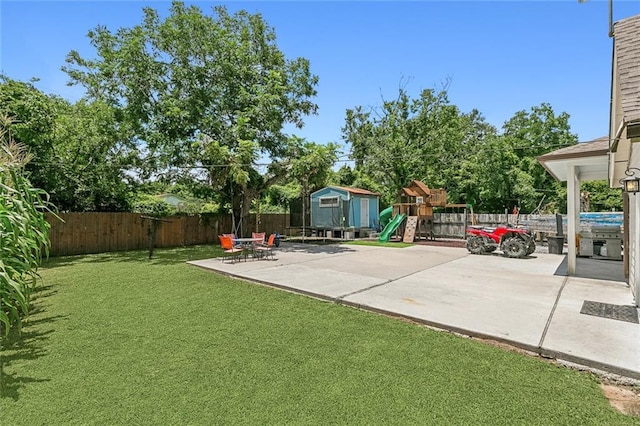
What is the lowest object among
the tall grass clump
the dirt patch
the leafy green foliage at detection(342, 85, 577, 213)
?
the dirt patch

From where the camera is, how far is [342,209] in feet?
59.4

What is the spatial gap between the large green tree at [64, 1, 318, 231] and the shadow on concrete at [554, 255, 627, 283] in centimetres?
1026

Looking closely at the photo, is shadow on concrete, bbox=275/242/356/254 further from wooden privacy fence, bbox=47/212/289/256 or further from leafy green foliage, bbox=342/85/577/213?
leafy green foliage, bbox=342/85/577/213

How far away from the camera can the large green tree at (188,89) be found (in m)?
11.9

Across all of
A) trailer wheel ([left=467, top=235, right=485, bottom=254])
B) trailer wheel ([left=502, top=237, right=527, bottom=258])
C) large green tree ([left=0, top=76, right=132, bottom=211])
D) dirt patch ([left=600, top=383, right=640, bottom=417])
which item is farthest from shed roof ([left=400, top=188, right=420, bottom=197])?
dirt patch ([left=600, top=383, right=640, bottom=417])

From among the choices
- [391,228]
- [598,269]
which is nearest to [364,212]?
[391,228]

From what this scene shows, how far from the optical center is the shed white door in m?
19.2

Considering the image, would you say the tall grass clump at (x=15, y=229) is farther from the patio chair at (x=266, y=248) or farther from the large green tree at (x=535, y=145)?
Result: the large green tree at (x=535, y=145)

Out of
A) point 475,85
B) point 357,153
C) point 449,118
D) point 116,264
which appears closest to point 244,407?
point 116,264

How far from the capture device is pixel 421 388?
2.53 meters

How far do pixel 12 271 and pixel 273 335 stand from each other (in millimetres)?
2959

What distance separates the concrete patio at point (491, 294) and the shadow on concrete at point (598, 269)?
0.02 m

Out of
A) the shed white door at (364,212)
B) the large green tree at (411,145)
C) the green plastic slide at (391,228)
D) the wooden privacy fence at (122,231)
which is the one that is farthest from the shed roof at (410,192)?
the wooden privacy fence at (122,231)

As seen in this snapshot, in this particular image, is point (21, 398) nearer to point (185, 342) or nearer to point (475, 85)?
point (185, 342)
